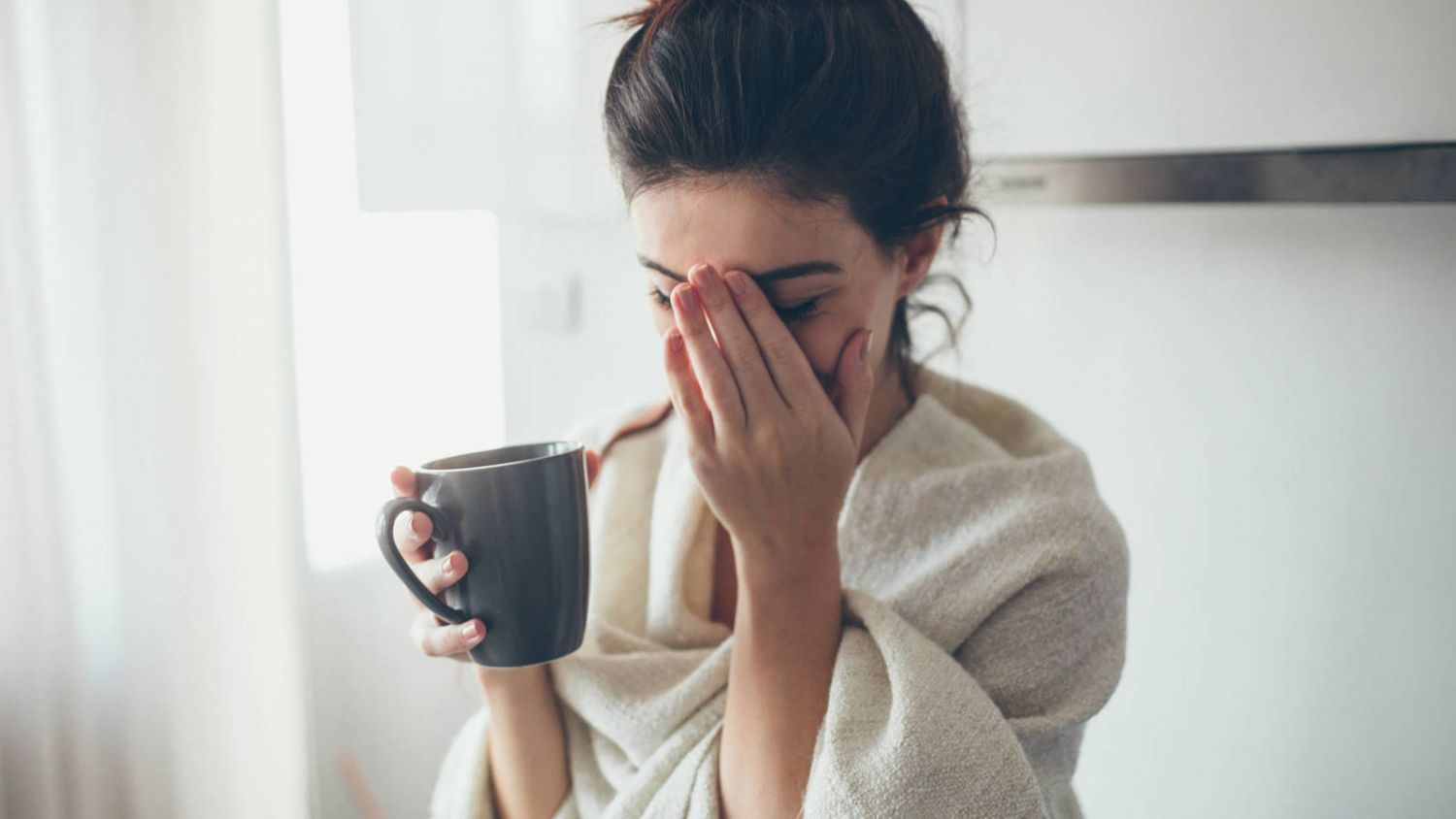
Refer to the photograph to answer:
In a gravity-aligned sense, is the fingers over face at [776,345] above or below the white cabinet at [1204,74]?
below

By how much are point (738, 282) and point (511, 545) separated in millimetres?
216

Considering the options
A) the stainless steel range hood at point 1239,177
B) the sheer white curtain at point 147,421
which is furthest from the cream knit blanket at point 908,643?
the sheer white curtain at point 147,421

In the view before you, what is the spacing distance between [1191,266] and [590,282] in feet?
2.78

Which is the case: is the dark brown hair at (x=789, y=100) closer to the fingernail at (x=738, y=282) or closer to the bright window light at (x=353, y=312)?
the fingernail at (x=738, y=282)

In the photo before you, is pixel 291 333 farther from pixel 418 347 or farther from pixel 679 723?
pixel 679 723

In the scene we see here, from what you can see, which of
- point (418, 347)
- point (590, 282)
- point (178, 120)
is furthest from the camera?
point (590, 282)

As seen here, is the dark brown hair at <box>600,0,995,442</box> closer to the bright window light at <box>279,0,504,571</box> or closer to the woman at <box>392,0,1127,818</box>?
the woman at <box>392,0,1127,818</box>

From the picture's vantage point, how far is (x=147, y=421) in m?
1.05

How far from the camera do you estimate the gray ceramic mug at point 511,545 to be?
61 centimetres

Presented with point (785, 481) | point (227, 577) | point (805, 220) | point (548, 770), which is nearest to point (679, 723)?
point (548, 770)

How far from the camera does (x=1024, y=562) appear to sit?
29.7 inches

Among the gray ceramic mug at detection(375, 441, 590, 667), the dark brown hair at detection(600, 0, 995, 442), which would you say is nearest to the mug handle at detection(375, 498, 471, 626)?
the gray ceramic mug at detection(375, 441, 590, 667)

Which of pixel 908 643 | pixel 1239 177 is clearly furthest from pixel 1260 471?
pixel 908 643

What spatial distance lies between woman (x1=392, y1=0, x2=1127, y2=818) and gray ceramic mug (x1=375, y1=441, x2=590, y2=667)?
0.02 meters
